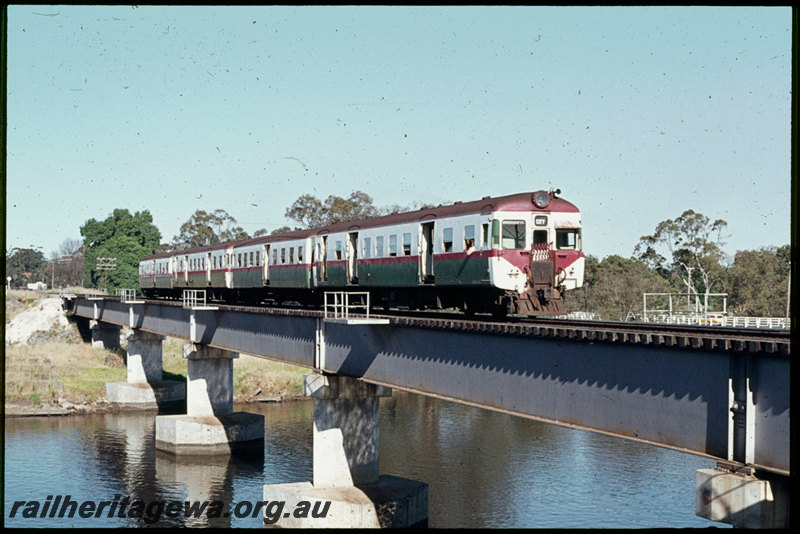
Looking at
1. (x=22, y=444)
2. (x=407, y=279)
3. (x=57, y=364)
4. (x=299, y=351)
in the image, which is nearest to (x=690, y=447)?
(x=407, y=279)

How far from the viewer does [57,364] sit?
258 ft

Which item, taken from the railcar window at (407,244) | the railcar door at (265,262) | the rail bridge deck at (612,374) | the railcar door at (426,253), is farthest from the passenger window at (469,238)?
the railcar door at (265,262)

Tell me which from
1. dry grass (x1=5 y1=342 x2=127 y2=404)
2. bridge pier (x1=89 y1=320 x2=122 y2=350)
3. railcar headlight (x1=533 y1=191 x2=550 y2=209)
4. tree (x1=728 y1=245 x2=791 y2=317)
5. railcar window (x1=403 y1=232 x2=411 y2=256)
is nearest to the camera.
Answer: railcar headlight (x1=533 y1=191 x2=550 y2=209)

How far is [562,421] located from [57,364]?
2693 inches

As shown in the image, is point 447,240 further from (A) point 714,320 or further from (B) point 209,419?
A: (B) point 209,419

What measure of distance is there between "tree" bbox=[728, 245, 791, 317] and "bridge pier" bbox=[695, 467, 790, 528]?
6616 cm

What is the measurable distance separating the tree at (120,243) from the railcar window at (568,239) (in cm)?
11810

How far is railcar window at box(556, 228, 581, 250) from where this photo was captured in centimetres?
2862

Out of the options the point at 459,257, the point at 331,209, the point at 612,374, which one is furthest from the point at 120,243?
the point at 612,374

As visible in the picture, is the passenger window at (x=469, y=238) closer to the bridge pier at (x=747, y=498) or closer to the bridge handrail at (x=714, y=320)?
the bridge handrail at (x=714, y=320)

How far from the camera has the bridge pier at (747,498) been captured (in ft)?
52.2

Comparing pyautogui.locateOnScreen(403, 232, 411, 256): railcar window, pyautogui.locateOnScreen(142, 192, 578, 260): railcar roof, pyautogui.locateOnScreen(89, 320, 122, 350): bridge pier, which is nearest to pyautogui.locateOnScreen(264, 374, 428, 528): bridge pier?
pyautogui.locateOnScreen(403, 232, 411, 256): railcar window

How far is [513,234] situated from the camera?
2784 cm

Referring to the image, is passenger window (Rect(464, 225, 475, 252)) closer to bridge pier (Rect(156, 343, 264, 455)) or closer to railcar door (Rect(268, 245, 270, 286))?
railcar door (Rect(268, 245, 270, 286))
